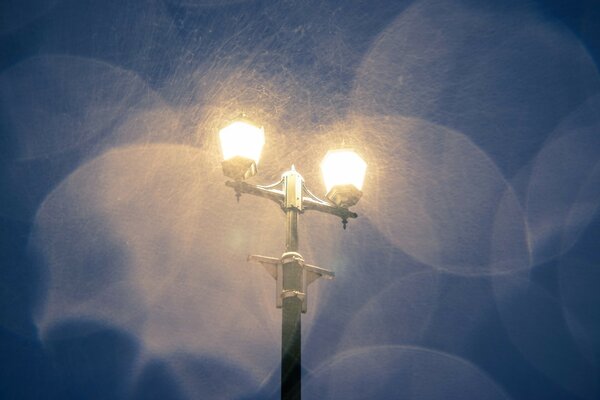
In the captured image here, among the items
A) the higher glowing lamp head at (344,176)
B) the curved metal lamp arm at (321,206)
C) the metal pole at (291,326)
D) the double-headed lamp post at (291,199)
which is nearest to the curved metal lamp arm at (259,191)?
the double-headed lamp post at (291,199)

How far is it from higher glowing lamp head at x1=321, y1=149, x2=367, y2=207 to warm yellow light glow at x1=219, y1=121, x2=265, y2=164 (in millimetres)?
1002

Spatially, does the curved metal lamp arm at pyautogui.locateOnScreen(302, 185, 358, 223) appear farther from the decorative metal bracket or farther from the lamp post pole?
the decorative metal bracket

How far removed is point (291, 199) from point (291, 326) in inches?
62.7

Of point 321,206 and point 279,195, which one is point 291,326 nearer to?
point 279,195

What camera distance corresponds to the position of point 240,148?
18.6ft

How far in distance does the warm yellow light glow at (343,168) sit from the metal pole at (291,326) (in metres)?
0.70

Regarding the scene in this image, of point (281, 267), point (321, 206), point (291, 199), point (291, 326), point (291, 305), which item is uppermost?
point (321, 206)

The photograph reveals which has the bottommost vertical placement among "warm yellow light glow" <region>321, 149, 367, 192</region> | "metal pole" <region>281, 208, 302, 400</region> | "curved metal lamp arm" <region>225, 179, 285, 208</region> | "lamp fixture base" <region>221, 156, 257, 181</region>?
"metal pole" <region>281, 208, 302, 400</region>

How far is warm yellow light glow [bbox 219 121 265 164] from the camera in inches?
223

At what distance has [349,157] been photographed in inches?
244

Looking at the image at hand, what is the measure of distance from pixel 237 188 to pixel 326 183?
1211mm

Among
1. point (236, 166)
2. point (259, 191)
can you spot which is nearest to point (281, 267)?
point (259, 191)

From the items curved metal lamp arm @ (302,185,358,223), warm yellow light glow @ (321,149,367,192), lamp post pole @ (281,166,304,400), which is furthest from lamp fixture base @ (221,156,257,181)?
warm yellow light glow @ (321,149,367,192)

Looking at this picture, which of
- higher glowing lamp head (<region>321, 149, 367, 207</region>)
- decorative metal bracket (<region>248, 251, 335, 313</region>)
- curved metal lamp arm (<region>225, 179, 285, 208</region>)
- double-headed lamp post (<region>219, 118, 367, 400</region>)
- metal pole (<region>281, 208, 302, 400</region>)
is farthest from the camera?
higher glowing lamp head (<region>321, 149, 367, 207</region>)
